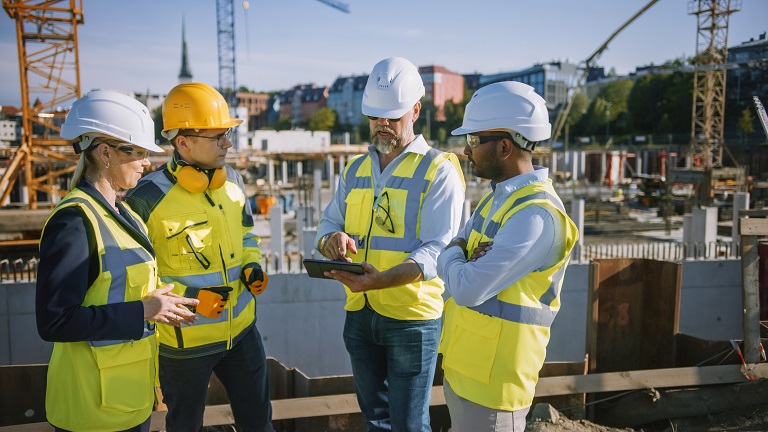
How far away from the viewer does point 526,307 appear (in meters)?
2.28

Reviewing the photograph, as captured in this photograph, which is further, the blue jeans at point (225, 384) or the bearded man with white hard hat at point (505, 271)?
the blue jeans at point (225, 384)

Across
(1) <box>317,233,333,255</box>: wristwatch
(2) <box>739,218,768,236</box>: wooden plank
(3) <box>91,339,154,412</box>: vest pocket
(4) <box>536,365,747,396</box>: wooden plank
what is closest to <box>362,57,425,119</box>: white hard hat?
(1) <box>317,233,333,255</box>: wristwatch

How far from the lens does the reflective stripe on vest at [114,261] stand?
7.38ft

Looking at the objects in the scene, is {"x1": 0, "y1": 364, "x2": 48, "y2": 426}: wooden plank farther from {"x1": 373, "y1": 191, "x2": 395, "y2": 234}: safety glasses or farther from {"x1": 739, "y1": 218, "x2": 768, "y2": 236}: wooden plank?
{"x1": 739, "y1": 218, "x2": 768, "y2": 236}: wooden plank

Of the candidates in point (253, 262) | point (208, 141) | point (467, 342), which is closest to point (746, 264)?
point (467, 342)

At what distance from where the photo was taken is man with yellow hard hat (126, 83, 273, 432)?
110 inches

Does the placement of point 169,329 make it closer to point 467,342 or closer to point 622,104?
point 467,342

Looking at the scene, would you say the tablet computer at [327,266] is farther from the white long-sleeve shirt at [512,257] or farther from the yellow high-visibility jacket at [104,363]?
the yellow high-visibility jacket at [104,363]

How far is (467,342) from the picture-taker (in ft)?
7.86

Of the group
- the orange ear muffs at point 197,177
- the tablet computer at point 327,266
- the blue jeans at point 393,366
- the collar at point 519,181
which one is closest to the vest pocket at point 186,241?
the orange ear muffs at point 197,177

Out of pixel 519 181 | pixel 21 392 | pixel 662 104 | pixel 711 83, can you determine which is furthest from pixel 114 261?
pixel 662 104

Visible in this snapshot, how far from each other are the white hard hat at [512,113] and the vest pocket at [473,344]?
0.78 m

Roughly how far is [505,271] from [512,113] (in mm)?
688

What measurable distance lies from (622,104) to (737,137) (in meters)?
26.0
